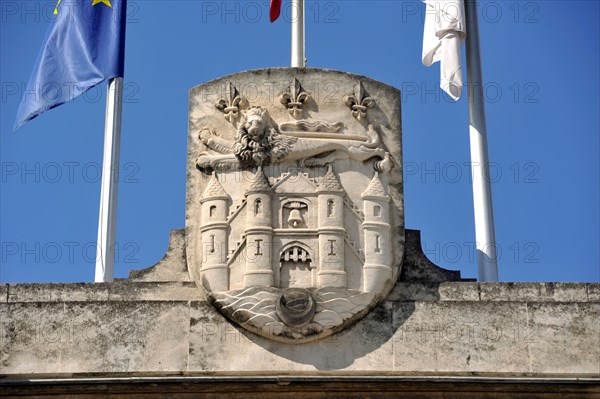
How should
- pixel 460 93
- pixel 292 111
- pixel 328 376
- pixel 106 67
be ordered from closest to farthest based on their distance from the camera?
1. pixel 328 376
2. pixel 292 111
3. pixel 460 93
4. pixel 106 67

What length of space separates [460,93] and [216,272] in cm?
525

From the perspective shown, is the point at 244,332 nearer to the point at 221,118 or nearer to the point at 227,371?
the point at 227,371

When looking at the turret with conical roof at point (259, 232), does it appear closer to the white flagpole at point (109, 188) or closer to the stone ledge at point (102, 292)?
the stone ledge at point (102, 292)

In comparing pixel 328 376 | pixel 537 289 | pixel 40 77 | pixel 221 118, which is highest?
pixel 40 77

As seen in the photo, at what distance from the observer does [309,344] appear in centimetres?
1944

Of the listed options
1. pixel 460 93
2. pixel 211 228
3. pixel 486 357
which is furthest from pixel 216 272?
pixel 460 93

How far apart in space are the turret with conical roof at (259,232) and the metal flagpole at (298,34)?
2.95m

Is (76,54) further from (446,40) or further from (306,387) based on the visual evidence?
(306,387)

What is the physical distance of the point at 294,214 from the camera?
1984 cm

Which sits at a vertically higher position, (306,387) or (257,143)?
(257,143)

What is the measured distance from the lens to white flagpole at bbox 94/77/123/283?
22.1m

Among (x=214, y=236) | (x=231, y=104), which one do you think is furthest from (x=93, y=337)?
(x=231, y=104)

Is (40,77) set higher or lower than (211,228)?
higher

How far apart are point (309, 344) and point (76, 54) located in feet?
25.3
